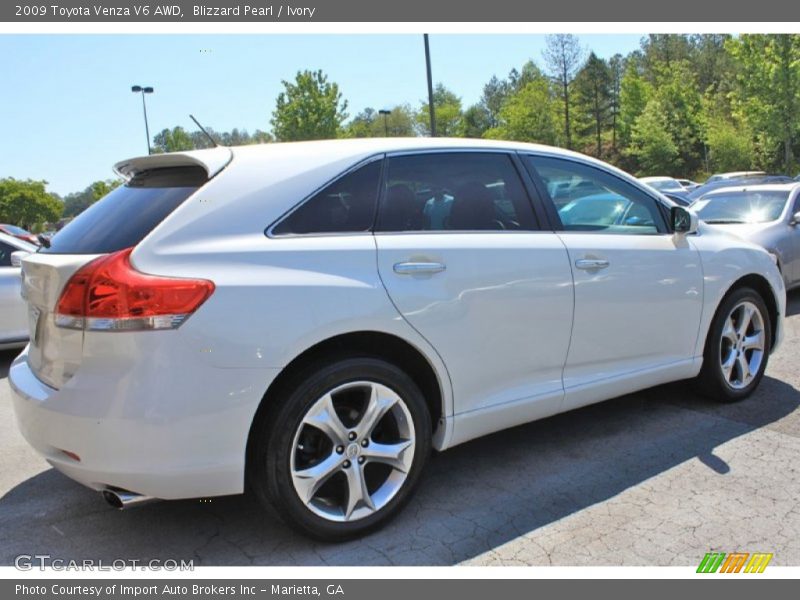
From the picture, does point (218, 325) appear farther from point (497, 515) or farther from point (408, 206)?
point (497, 515)

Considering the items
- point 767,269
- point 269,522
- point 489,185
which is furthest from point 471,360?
point 767,269

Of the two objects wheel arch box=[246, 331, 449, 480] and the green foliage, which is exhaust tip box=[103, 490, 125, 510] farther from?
the green foliage

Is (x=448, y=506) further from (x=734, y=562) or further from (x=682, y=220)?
(x=682, y=220)

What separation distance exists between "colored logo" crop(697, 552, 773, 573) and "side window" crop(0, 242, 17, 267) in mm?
6493

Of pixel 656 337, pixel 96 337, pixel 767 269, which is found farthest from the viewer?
pixel 767 269

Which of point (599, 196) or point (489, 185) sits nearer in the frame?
point (489, 185)

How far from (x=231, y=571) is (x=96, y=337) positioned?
1.07 meters

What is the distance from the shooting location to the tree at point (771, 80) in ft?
103

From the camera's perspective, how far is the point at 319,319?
8.42 feet

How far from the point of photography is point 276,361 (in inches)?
97.8

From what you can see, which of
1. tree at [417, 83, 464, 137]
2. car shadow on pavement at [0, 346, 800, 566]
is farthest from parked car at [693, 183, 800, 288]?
tree at [417, 83, 464, 137]

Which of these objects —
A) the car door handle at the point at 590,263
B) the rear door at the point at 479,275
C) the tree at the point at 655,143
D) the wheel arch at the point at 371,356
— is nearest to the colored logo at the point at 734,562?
the rear door at the point at 479,275

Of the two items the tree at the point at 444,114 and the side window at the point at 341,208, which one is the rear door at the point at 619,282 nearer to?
the side window at the point at 341,208

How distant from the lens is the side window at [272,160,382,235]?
2.72 meters
